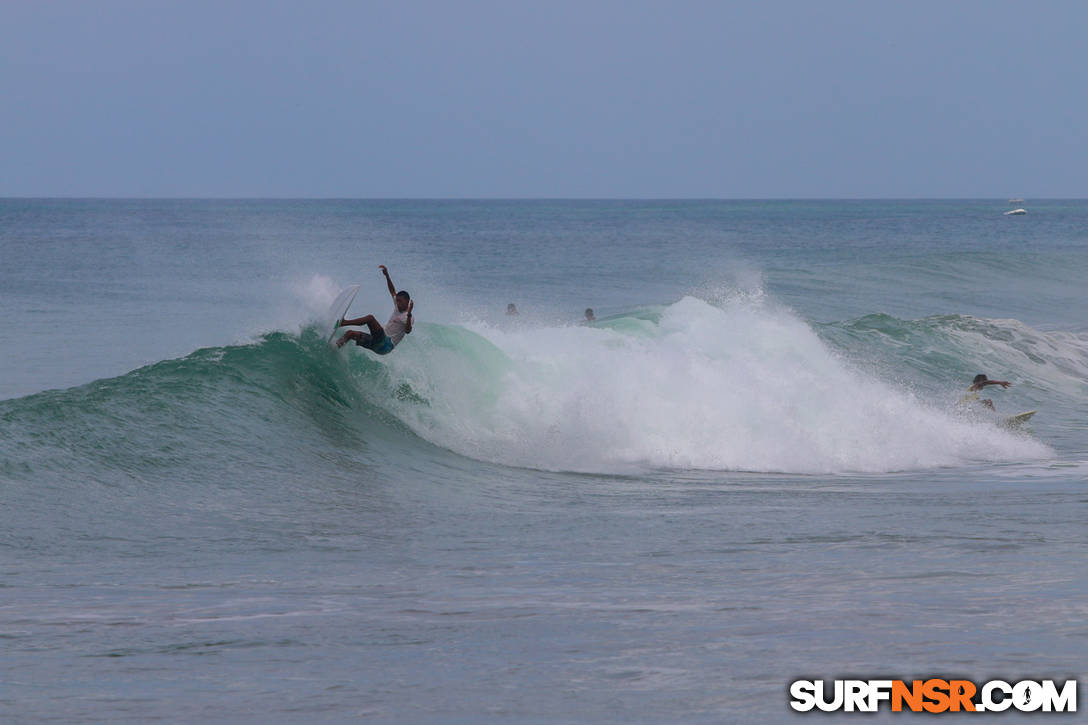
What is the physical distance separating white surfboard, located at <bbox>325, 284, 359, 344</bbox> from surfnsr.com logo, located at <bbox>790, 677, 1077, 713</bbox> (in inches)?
405

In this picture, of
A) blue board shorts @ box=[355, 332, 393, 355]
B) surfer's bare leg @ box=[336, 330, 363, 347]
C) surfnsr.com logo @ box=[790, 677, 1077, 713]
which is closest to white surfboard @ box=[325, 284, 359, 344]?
surfer's bare leg @ box=[336, 330, 363, 347]

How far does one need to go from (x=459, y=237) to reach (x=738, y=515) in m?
87.9

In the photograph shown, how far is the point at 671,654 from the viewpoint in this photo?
677cm

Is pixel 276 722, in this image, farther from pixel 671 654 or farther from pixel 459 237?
pixel 459 237

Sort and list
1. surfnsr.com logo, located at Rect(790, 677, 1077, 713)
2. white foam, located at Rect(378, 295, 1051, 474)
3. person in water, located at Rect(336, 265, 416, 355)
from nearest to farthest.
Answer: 1. surfnsr.com logo, located at Rect(790, 677, 1077, 713)
2. white foam, located at Rect(378, 295, 1051, 474)
3. person in water, located at Rect(336, 265, 416, 355)

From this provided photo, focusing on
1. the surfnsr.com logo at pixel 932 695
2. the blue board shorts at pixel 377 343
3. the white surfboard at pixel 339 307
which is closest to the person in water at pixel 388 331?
the blue board shorts at pixel 377 343

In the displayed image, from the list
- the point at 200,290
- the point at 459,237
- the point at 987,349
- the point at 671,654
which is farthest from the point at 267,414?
the point at 459,237

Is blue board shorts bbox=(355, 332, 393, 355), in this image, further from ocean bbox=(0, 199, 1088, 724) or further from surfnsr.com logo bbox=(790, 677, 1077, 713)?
surfnsr.com logo bbox=(790, 677, 1077, 713)

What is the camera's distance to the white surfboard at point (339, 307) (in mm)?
15711

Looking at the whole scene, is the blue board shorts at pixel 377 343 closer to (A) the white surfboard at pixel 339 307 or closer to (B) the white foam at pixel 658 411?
(A) the white surfboard at pixel 339 307

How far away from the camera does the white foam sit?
15234 millimetres

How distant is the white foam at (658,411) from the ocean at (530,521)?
57 mm

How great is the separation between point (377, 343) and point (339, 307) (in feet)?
2.81

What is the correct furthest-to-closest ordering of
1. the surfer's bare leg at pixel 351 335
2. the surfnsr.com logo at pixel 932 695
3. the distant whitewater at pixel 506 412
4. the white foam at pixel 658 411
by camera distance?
the surfer's bare leg at pixel 351 335, the white foam at pixel 658 411, the distant whitewater at pixel 506 412, the surfnsr.com logo at pixel 932 695
